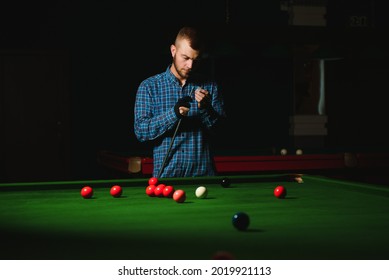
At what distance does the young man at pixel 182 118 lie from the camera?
3.96m

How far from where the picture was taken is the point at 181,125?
4.08m

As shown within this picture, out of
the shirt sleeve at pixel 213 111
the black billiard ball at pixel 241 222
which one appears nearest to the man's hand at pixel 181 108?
the shirt sleeve at pixel 213 111

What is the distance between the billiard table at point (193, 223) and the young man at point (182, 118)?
42 cm

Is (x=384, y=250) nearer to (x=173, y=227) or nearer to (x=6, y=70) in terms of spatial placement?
(x=173, y=227)

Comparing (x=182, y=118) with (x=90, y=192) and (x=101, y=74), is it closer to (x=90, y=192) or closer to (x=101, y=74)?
(x=90, y=192)

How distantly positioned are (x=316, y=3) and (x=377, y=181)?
362cm

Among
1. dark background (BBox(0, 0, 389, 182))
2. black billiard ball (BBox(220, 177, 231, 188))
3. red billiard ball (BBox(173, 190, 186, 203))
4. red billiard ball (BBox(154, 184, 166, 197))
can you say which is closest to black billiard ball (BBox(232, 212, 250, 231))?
red billiard ball (BBox(173, 190, 186, 203))

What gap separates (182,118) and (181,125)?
0.62 feet

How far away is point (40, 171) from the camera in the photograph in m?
8.35

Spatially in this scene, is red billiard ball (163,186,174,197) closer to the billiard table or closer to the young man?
the billiard table

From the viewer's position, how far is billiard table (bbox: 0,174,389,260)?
1882mm

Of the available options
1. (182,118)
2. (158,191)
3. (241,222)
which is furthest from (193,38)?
(241,222)

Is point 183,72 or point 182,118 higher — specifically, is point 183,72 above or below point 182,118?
above

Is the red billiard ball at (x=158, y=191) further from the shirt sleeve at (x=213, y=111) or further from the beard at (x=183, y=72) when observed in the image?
the beard at (x=183, y=72)
